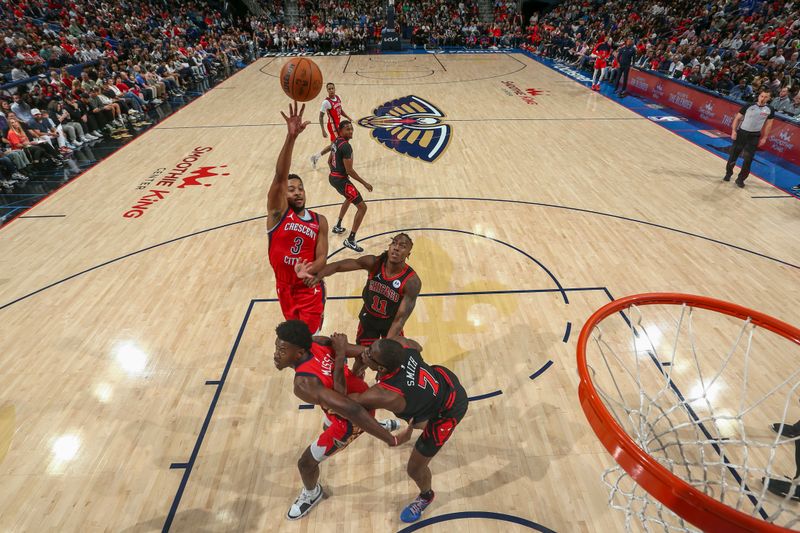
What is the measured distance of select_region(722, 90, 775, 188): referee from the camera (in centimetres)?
770

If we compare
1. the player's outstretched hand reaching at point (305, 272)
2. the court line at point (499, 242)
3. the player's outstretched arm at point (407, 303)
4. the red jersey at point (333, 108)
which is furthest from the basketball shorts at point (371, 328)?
the red jersey at point (333, 108)

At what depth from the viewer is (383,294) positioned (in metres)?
3.87

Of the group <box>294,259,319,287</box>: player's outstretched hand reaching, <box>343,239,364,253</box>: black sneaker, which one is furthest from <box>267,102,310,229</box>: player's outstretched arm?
<box>343,239,364,253</box>: black sneaker

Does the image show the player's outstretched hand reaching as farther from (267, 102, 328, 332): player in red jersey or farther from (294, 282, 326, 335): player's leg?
(294, 282, 326, 335): player's leg

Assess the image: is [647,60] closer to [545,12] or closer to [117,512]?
[545,12]

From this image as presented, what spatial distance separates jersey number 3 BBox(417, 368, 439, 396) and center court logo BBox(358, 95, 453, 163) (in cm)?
763

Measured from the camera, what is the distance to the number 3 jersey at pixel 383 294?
382cm

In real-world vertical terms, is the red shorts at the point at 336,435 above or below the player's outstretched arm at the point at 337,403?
below

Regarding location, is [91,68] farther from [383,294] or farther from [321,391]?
[321,391]

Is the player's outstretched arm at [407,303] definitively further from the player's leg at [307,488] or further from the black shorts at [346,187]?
the black shorts at [346,187]

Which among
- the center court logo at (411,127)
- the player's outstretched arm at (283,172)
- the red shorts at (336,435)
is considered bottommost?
the center court logo at (411,127)

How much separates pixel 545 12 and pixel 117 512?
107 feet

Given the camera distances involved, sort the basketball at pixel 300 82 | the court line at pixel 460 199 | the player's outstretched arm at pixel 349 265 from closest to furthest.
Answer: the player's outstretched arm at pixel 349 265, the basketball at pixel 300 82, the court line at pixel 460 199

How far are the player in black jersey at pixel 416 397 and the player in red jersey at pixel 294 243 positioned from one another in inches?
36.1
